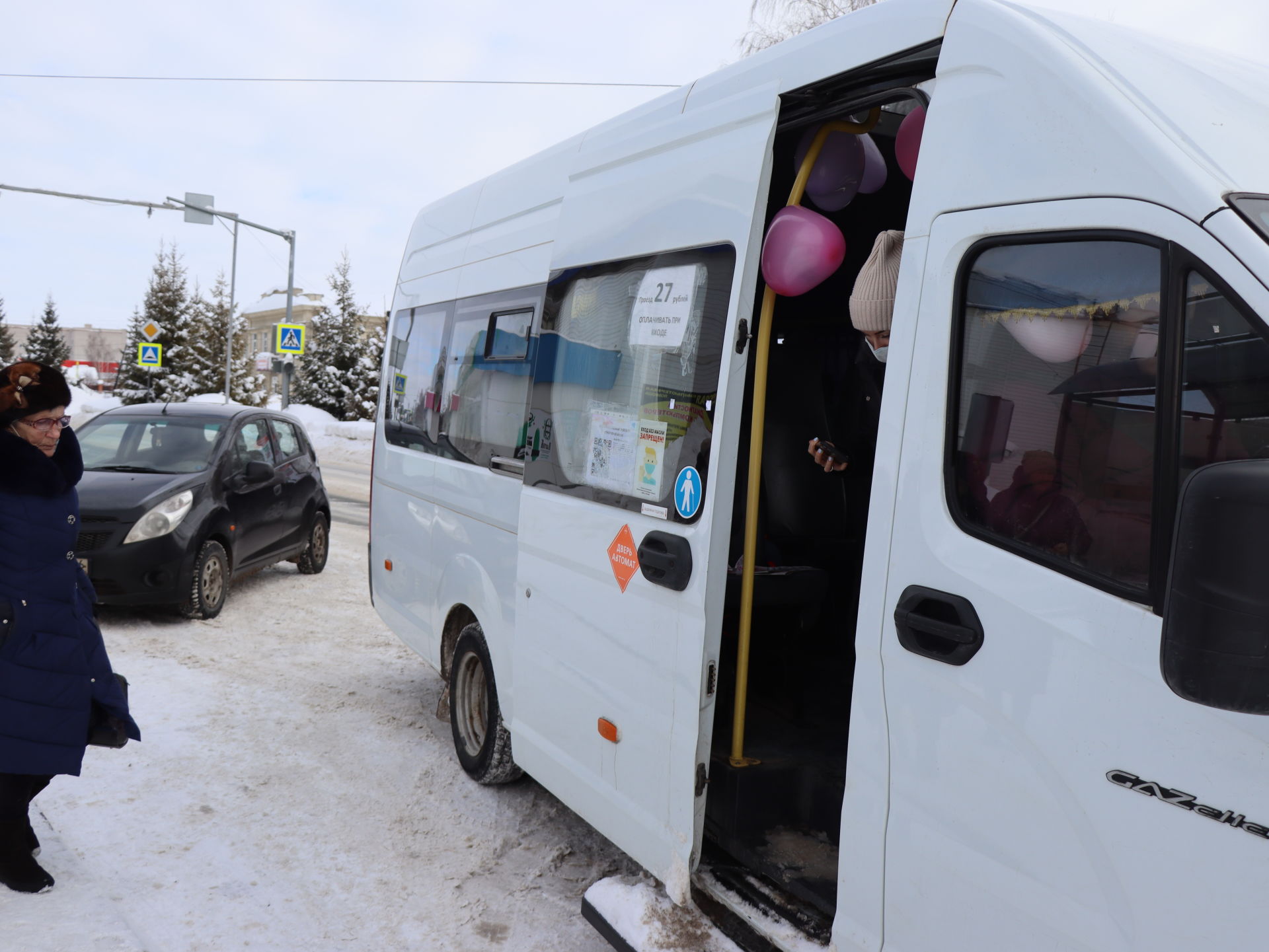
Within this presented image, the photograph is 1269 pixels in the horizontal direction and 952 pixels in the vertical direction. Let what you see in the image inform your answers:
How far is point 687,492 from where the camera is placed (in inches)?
112

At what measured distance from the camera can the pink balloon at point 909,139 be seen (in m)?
2.85

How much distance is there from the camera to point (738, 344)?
2762 mm

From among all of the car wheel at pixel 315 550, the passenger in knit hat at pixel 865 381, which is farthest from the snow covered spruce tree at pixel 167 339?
the passenger in knit hat at pixel 865 381

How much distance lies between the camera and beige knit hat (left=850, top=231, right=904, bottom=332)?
2.54m

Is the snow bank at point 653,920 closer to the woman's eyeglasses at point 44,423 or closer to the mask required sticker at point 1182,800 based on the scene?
the mask required sticker at point 1182,800

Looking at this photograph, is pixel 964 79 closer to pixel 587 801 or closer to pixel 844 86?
pixel 844 86

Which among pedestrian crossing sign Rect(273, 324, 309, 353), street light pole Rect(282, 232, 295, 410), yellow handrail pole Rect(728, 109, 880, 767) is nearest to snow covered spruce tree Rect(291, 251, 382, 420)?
street light pole Rect(282, 232, 295, 410)

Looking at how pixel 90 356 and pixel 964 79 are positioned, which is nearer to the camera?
pixel 964 79

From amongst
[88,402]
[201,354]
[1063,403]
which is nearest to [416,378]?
[1063,403]

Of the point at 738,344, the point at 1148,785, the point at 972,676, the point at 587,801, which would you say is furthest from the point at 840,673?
the point at 1148,785

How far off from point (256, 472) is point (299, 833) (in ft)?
15.3

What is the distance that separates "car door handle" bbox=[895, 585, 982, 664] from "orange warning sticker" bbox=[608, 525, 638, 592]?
42.8 inches

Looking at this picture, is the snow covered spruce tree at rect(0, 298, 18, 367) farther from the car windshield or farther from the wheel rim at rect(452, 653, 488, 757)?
the wheel rim at rect(452, 653, 488, 757)

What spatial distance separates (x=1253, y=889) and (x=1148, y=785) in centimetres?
20
